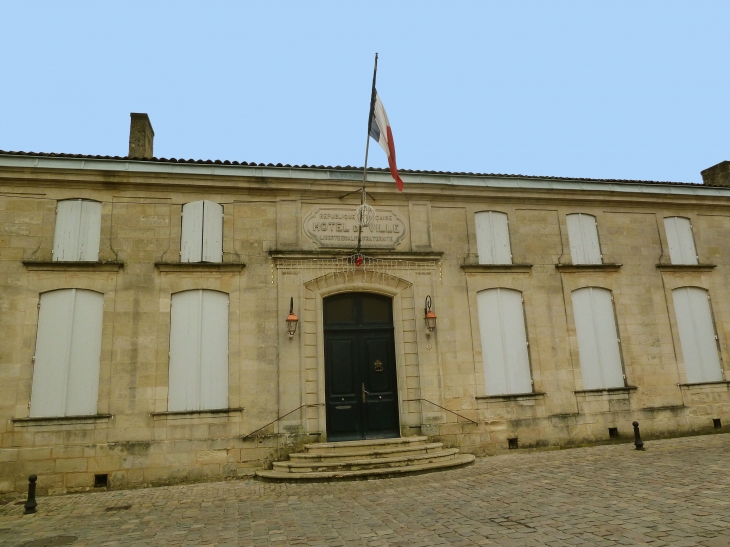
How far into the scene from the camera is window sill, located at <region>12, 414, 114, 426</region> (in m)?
10.3

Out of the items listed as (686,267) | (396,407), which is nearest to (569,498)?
(396,407)

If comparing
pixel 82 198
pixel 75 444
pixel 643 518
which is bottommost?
pixel 643 518

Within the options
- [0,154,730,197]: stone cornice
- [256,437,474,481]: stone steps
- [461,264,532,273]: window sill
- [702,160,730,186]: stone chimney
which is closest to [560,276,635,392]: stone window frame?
[461,264,532,273]: window sill

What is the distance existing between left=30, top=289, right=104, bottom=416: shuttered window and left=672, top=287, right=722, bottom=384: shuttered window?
14.6 m

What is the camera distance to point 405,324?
12.4m

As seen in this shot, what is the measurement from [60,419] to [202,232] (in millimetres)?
4851

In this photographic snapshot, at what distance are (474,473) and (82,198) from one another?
1036 centimetres

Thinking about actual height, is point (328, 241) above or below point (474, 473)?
above

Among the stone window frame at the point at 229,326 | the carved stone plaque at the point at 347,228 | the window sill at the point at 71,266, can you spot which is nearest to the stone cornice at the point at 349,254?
the carved stone plaque at the point at 347,228

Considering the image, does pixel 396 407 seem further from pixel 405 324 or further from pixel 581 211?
pixel 581 211

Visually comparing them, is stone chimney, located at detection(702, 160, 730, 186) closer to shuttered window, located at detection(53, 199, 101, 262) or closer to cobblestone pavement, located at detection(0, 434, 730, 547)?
cobblestone pavement, located at detection(0, 434, 730, 547)

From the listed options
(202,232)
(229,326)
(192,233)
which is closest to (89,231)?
(192,233)

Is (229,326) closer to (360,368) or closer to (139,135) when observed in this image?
(360,368)

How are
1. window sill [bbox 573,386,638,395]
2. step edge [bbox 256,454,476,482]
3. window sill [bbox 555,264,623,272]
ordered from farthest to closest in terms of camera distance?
window sill [bbox 555,264,623,272], window sill [bbox 573,386,638,395], step edge [bbox 256,454,476,482]
